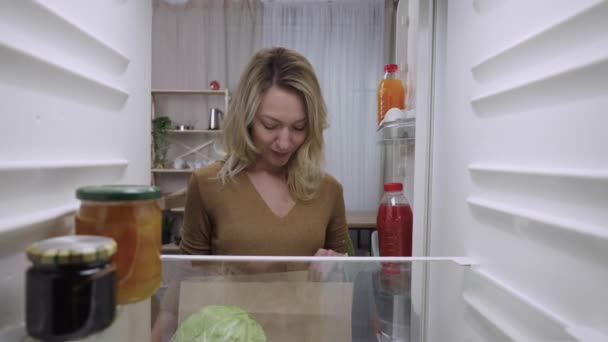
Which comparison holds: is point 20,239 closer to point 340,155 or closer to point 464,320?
Result: point 464,320

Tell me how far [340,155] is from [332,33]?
128cm

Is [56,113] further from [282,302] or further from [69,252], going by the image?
[282,302]

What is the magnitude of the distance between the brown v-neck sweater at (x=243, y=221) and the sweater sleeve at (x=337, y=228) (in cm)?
6

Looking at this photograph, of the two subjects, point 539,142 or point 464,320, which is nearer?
point 539,142

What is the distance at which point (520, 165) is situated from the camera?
627 millimetres

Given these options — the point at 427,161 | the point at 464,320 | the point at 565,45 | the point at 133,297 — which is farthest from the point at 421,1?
the point at 133,297

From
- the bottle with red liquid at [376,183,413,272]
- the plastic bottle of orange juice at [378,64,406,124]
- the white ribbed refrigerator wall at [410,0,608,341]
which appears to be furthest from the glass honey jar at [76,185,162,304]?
the plastic bottle of orange juice at [378,64,406,124]

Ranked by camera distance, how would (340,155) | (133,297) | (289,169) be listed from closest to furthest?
(133,297) < (289,169) < (340,155)

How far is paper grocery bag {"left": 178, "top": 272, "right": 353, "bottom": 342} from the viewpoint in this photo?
70 cm

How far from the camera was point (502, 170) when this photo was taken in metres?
0.66

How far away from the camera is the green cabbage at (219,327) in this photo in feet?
2.11

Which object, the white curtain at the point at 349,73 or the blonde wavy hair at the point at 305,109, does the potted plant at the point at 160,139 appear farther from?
the blonde wavy hair at the point at 305,109

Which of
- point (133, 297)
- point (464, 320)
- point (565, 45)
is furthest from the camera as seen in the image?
point (464, 320)

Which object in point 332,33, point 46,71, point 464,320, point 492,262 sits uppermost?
point 332,33
